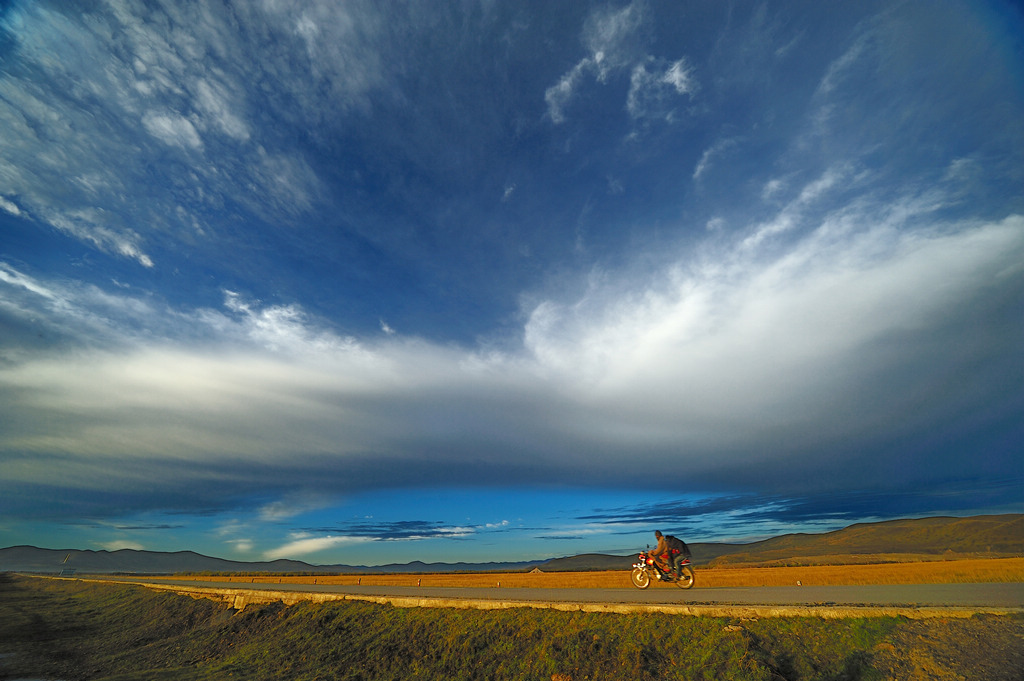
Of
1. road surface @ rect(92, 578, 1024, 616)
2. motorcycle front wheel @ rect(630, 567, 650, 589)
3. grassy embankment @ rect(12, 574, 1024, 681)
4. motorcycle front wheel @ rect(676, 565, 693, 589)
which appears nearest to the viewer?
grassy embankment @ rect(12, 574, 1024, 681)

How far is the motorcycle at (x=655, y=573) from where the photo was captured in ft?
82.6

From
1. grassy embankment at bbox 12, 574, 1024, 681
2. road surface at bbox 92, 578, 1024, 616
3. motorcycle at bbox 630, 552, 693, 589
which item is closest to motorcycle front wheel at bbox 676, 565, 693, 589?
motorcycle at bbox 630, 552, 693, 589

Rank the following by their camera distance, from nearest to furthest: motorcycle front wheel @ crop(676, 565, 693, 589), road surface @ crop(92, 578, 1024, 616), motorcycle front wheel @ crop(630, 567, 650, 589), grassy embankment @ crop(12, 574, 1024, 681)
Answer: grassy embankment @ crop(12, 574, 1024, 681) < road surface @ crop(92, 578, 1024, 616) < motorcycle front wheel @ crop(676, 565, 693, 589) < motorcycle front wheel @ crop(630, 567, 650, 589)

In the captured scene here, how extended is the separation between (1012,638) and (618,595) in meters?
13.9

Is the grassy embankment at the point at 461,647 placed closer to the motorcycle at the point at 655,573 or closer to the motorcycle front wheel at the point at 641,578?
the motorcycle at the point at 655,573

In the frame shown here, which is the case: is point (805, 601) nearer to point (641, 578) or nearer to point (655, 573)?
point (655, 573)

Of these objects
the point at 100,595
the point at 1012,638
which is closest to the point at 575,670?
the point at 1012,638

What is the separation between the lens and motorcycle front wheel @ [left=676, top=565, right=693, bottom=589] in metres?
25.1

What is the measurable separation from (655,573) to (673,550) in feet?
6.65

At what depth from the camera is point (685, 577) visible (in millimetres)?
25297

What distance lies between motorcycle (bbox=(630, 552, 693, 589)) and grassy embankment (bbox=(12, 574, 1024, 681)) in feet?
28.1

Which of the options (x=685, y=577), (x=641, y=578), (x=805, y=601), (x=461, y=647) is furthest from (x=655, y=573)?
(x=461, y=647)

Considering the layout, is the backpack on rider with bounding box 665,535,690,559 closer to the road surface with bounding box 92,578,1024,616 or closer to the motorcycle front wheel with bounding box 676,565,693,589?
the motorcycle front wheel with bounding box 676,565,693,589

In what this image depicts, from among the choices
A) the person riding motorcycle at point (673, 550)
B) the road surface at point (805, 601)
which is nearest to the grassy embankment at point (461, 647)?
the road surface at point (805, 601)
